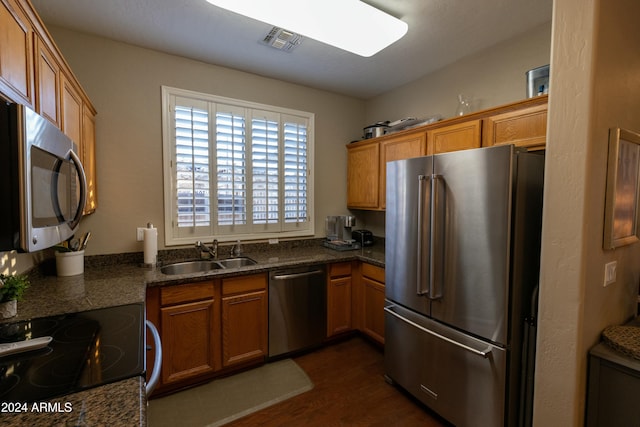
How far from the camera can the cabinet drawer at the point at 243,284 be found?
231 cm

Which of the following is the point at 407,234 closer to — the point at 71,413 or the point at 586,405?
the point at 586,405

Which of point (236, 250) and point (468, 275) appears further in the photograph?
point (236, 250)

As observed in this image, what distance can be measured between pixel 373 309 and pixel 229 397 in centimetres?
142

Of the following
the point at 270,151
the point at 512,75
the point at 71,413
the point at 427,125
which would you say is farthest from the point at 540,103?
the point at 71,413

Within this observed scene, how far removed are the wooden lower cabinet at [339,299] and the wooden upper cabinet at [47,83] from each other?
2.24 metres

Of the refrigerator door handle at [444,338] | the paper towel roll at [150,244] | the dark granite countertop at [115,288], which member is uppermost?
the paper towel roll at [150,244]

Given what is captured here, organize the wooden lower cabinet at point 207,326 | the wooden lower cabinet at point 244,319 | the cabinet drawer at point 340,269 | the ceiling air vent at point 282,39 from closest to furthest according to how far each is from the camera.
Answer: the wooden lower cabinet at point 207,326
the ceiling air vent at point 282,39
the wooden lower cabinet at point 244,319
the cabinet drawer at point 340,269

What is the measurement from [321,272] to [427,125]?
5.49 feet

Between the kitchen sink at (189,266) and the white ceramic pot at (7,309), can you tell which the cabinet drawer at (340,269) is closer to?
the kitchen sink at (189,266)

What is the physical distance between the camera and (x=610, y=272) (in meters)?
1.45

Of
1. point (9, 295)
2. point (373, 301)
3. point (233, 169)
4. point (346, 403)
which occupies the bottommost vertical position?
point (346, 403)

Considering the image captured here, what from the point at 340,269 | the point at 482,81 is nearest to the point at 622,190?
the point at 482,81

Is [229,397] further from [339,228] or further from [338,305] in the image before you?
[339,228]

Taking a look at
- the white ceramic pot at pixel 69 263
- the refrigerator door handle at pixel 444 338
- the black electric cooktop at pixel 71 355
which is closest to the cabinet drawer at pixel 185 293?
the white ceramic pot at pixel 69 263
